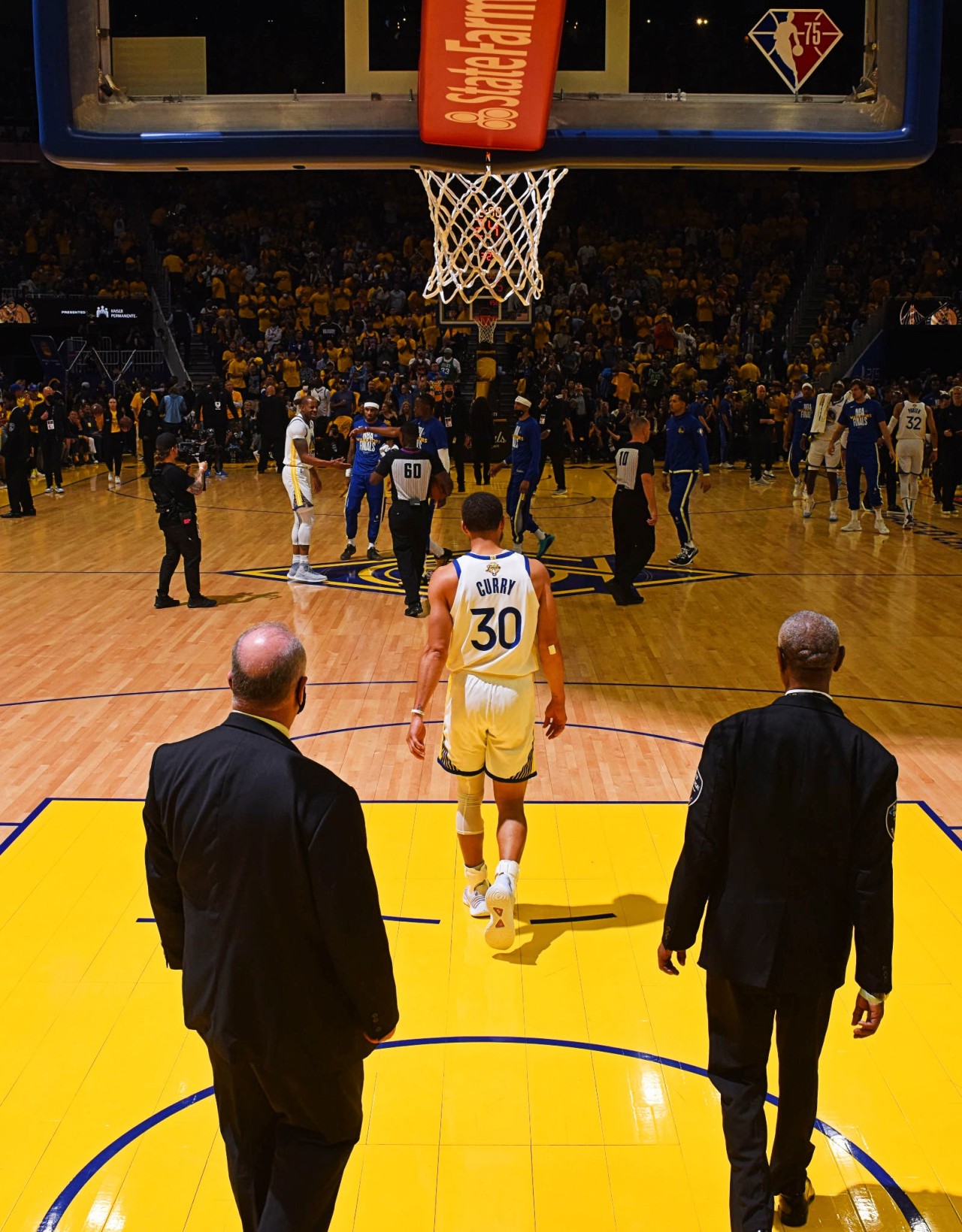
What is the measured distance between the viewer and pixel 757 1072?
3.34 meters

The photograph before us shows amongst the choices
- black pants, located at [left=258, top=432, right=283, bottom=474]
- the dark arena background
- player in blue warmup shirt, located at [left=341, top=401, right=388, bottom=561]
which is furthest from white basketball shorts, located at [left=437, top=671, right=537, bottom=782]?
black pants, located at [left=258, top=432, right=283, bottom=474]

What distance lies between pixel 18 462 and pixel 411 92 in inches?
367

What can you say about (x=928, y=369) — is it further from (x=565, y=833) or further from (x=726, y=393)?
(x=565, y=833)

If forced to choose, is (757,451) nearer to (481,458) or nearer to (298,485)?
(481,458)

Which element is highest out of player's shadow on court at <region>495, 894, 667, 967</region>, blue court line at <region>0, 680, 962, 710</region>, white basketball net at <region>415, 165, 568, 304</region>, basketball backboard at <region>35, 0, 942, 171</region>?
basketball backboard at <region>35, 0, 942, 171</region>

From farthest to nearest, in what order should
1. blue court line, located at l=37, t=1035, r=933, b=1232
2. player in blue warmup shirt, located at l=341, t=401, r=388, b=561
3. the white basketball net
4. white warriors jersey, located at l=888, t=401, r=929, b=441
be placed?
white warriors jersey, located at l=888, t=401, r=929, b=441
player in blue warmup shirt, located at l=341, t=401, r=388, b=561
the white basketball net
blue court line, located at l=37, t=1035, r=933, b=1232

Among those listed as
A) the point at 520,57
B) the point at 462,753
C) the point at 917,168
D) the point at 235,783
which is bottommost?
the point at 462,753

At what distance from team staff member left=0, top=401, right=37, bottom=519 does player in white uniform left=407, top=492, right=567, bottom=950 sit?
12213mm

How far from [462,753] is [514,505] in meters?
9.43

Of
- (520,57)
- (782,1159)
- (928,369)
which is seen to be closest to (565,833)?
(782,1159)

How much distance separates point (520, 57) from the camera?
8.23 meters

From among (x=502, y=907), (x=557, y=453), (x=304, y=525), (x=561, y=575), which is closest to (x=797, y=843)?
(x=502, y=907)

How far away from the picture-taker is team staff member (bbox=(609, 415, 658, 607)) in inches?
442

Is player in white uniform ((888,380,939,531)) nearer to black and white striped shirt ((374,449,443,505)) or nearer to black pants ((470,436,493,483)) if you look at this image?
black pants ((470,436,493,483))
